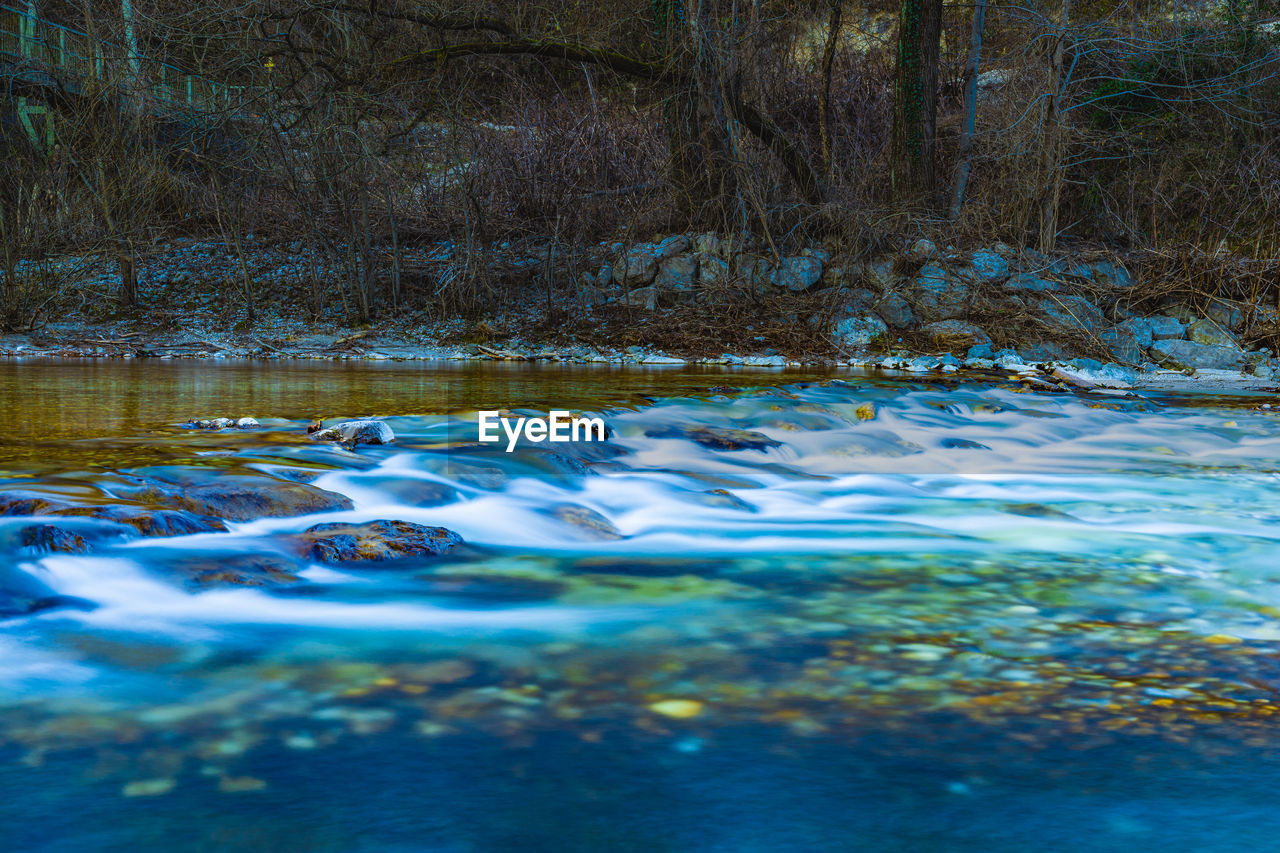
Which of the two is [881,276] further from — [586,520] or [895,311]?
[586,520]

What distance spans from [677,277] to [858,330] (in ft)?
6.83

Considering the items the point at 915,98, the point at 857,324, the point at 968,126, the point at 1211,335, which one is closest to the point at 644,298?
the point at 857,324

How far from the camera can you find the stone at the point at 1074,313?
9.91m

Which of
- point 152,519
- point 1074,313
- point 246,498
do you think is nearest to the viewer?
point 152,519

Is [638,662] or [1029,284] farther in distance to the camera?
[1029,284]

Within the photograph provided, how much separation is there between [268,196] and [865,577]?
41.2 ft

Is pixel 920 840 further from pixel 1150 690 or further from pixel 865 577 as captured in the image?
pixel 865 577

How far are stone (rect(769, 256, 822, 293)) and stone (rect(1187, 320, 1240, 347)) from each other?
363 cm

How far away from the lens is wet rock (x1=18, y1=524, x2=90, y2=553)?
2354 mm

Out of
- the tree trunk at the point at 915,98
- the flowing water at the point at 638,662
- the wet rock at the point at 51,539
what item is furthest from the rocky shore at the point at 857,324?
the wet rock at the point at 51,539

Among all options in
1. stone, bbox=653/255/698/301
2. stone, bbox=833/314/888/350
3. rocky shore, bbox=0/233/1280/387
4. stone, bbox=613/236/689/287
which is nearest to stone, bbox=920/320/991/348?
rocky shore, bbox=0/233/1280/387

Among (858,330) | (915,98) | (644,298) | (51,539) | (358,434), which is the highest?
(915,98)

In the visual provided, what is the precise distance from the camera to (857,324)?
1036cm

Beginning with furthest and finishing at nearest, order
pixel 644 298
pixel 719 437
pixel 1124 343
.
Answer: pixel 644 298, pixel 1124 343, pixel 719 437
